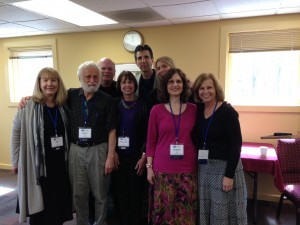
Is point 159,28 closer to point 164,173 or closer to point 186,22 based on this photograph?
point 186,22

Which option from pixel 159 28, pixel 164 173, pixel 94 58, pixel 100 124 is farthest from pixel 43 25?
pixel 164 173

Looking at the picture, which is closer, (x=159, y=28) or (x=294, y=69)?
(x=294, y=69)

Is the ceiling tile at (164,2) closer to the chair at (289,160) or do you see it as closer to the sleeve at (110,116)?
the sleeve at (110,116)

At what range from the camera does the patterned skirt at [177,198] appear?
1813mm

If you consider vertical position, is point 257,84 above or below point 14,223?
above

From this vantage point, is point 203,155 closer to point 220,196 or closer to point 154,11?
point 220,196

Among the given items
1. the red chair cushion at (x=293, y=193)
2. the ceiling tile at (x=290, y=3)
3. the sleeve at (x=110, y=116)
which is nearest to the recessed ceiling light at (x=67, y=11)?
the sleeve at (x=110, y=116)

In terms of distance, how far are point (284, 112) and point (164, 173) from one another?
2.06 m

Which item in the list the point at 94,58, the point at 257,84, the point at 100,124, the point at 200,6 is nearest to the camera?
the point at 100,124

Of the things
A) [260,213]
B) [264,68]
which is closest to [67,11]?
[264,68]

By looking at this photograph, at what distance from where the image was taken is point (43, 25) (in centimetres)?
350

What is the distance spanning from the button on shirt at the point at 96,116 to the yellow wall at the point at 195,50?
174cm

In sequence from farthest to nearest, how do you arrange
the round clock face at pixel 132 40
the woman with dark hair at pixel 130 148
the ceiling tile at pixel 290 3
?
1. the round clock face at pixel 132 40
2. the ceiling tile at pixel 290 3
3. the woman with dark hair at pixel 130 148

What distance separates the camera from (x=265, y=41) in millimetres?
3133
